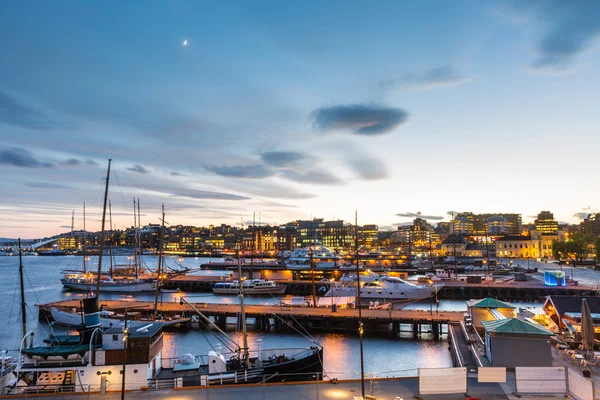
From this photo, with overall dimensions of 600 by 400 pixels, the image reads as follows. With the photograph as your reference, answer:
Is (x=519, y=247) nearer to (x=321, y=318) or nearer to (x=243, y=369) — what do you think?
(x=321, y=318)

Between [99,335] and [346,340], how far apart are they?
2224cm

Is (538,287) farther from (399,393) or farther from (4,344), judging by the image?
(4,344)

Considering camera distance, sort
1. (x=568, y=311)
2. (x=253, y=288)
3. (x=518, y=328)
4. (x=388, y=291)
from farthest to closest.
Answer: (x=253, y=288), (x=388, y=291), (x=568, y=311), (x=518, y=328)

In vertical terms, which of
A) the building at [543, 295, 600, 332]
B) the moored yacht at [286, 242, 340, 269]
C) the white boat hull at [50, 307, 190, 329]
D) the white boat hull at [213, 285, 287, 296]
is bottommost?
the white boat hull at [213, 285, 287, 296]

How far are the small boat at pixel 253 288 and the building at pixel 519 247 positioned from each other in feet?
359

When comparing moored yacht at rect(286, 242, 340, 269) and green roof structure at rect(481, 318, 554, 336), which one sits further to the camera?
moored yacht at rect(286, 242, 340, 269)

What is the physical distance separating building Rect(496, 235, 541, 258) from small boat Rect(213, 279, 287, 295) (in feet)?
359

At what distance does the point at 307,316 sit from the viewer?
40.8 m

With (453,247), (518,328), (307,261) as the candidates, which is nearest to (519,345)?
(518,328)

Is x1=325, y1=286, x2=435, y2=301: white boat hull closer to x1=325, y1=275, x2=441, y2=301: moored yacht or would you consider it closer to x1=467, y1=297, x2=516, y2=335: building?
x1=325, y1=275, x2=441, y2=301: moored yacht

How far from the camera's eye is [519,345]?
1892 centimetres

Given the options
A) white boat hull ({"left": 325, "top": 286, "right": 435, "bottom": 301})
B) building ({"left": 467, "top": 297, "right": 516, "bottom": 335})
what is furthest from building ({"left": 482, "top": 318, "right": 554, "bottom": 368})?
white boat hull ({"left": 325, "top": 286, "right": 435, "bottom": 301})

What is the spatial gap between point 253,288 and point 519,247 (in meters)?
117

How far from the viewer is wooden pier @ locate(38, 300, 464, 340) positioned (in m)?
38.8
